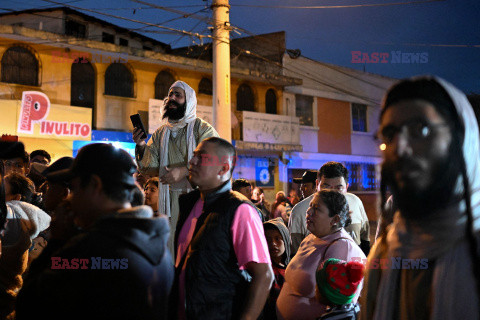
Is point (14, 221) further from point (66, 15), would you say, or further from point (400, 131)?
point (66, 15)

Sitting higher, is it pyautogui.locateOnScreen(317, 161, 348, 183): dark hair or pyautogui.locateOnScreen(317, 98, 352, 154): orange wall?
pyautogui.locateOnScreen(317, 98, 352, 154): orange wall

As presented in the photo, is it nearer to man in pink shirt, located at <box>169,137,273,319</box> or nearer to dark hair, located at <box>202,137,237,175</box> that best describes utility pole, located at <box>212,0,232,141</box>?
dark hair, located at <box>202,137,237,175</box>

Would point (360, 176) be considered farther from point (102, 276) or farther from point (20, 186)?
point (102, 276)

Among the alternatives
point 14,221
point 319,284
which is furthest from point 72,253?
point 14,221

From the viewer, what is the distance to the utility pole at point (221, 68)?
1155 cm

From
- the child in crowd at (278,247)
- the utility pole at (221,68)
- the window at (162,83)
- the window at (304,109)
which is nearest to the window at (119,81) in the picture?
the window at (162,83)

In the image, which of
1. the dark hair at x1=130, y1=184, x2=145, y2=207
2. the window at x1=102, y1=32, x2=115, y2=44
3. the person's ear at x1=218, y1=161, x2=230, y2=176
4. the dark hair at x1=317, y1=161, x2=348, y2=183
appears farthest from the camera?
the window at x1=102, y1=32, x2=115, y2=44

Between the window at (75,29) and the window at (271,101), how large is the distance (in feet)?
30.7

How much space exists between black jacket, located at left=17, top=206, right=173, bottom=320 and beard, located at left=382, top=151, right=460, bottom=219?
3.83 feet

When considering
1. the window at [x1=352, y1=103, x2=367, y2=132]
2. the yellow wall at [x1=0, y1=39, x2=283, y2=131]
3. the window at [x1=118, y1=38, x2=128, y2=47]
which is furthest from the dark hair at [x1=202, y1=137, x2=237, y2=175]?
the window at [x1=352, y1=103, x2=367, y2=132]

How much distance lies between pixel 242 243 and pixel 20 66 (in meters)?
14.7

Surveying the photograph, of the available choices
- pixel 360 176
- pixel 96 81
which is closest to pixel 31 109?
pixel 96 81

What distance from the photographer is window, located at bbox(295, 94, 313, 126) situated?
2295cm

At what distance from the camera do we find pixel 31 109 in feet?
45.7
